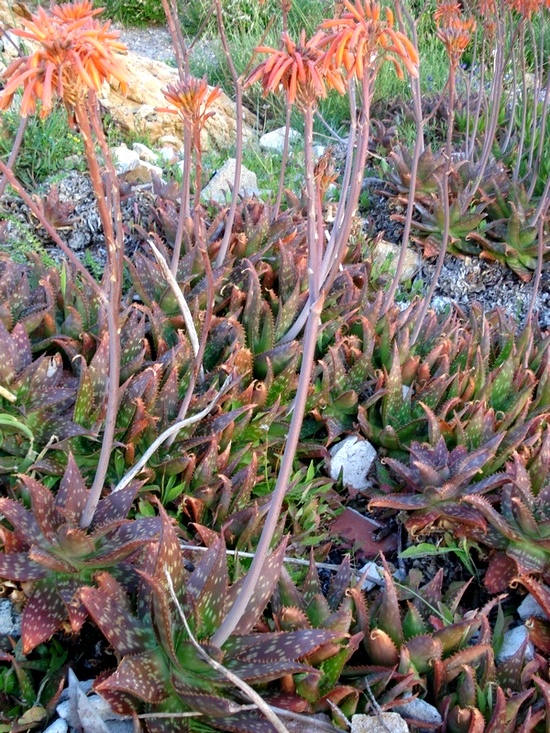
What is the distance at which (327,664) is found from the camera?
181 cm

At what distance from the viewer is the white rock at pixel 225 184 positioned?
4105 millimetres

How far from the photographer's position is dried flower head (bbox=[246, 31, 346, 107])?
1256 mm

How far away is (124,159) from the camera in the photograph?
164 inches

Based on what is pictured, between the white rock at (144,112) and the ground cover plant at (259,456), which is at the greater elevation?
the white rock at (144,112)

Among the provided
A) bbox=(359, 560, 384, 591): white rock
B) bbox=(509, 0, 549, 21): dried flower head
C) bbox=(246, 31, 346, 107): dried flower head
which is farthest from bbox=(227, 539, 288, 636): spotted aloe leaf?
bbox=(509, 0, 549, 21): dried flower head

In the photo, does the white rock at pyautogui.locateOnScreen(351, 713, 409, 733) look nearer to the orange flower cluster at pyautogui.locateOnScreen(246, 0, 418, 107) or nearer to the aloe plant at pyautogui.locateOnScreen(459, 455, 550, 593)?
the aloe plant at pyautogui.locateOnScreen(459, 455, 550, 593)

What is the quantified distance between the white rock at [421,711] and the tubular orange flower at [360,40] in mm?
1609

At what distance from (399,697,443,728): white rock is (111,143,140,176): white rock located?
3258 mm

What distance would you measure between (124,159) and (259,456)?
8.20 ft

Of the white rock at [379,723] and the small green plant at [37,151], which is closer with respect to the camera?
the white rock at [379,723]

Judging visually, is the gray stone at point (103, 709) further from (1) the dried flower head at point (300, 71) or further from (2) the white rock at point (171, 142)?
(2) the white rock at point (171, 142)

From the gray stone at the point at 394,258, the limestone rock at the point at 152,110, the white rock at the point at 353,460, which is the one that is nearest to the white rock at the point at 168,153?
the limestone rock at the point at 152,110

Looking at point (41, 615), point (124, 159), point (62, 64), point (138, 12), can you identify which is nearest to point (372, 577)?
point (41, 615)

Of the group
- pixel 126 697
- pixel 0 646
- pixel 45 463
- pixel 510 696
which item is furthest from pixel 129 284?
pixel 510 696
